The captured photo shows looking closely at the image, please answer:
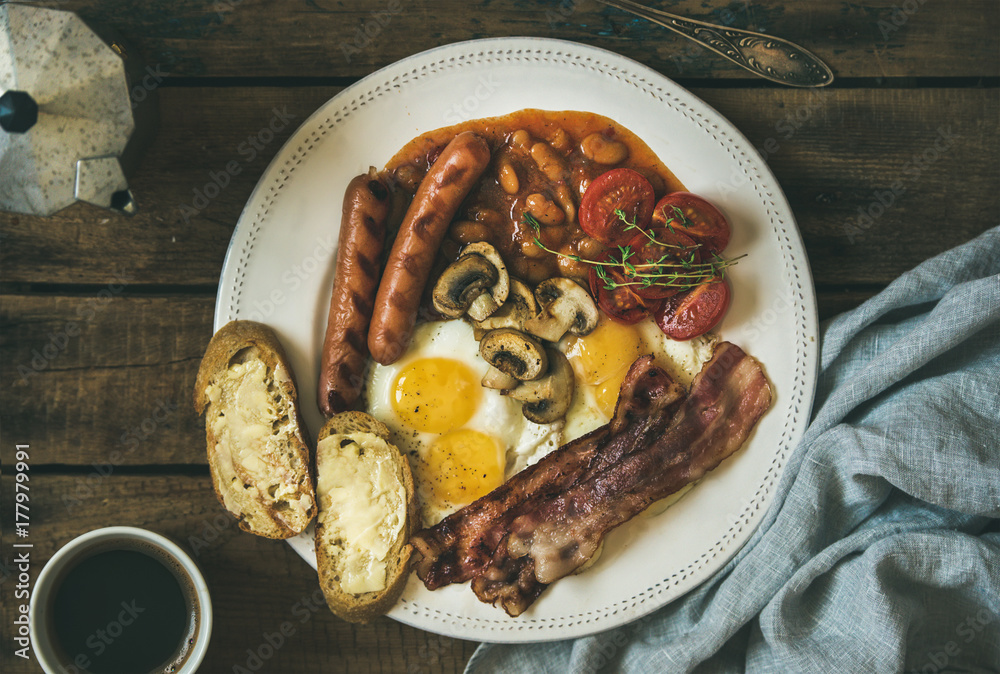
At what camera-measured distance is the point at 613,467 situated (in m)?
2.39

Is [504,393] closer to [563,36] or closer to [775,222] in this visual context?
[775,222]

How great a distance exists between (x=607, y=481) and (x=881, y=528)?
3.36 feet

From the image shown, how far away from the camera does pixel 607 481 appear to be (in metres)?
2.39

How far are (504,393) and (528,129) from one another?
0.99 metres

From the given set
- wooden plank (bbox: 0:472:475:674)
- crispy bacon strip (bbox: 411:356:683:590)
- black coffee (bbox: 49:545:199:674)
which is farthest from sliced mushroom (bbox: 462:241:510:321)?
black coffee (bbox: 49:545:199:674)

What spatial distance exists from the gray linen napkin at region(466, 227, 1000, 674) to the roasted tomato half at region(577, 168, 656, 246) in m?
0.89

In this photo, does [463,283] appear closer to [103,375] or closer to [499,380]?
[499,380]

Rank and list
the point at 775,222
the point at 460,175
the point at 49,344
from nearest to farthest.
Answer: the point at 460,175 < the point at 775,222 < the point at 49,344

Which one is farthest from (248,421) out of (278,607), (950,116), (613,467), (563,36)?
(950,116)

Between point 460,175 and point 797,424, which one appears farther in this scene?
point 797,424

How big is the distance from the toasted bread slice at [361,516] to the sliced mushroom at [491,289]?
1.86 ft

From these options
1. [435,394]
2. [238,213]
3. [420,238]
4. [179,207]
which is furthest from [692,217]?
[179,207]

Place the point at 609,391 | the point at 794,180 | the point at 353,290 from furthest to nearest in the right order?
the point at 794,180, the point at 609,391, the point at 353,290

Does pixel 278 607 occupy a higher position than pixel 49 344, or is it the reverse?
pixel 49 344
